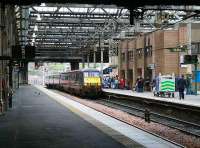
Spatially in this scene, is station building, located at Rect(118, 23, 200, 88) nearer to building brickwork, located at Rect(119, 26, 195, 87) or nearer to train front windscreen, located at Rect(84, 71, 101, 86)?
building brickwork, located at Rect(119, 26, 195, 87)

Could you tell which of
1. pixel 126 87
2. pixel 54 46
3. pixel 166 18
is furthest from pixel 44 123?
pixel 54 46

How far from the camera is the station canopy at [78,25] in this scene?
4122 cm

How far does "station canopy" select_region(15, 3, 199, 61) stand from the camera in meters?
41.2

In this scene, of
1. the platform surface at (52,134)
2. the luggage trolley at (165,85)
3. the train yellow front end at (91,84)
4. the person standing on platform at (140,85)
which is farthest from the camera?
the person standing on platform at (140,85)

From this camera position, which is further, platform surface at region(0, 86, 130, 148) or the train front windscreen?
the train front windscreen

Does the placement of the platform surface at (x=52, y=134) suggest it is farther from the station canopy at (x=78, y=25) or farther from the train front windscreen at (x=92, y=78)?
the train front windscreen at (x=92, y=78)

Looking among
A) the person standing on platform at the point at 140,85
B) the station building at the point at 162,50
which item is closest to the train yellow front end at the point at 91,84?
the person standing on platform at the point at 140,85

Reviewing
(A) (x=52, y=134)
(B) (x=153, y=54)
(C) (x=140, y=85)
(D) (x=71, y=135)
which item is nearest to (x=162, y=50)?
(B) (x=153, y=54)

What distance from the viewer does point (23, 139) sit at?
1572cm

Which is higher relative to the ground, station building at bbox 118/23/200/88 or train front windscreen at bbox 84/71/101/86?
station building at bbox 118/23/200/88

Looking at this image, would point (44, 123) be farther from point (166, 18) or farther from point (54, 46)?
point (54, 46)

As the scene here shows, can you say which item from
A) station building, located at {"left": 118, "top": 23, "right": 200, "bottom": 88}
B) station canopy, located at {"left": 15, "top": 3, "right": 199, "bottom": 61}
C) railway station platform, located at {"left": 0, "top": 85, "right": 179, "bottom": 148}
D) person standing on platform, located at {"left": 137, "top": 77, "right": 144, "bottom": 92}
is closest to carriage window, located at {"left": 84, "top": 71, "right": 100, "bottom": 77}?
person standing on platform, located at {"left": 137, "top": 77, "right": 144, "bottom": 92}

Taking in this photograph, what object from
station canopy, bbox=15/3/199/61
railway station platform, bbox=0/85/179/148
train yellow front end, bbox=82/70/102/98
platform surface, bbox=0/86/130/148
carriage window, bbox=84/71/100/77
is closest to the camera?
platform surface, bbox=0/86/130/148

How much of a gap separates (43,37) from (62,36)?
8.89 ft
